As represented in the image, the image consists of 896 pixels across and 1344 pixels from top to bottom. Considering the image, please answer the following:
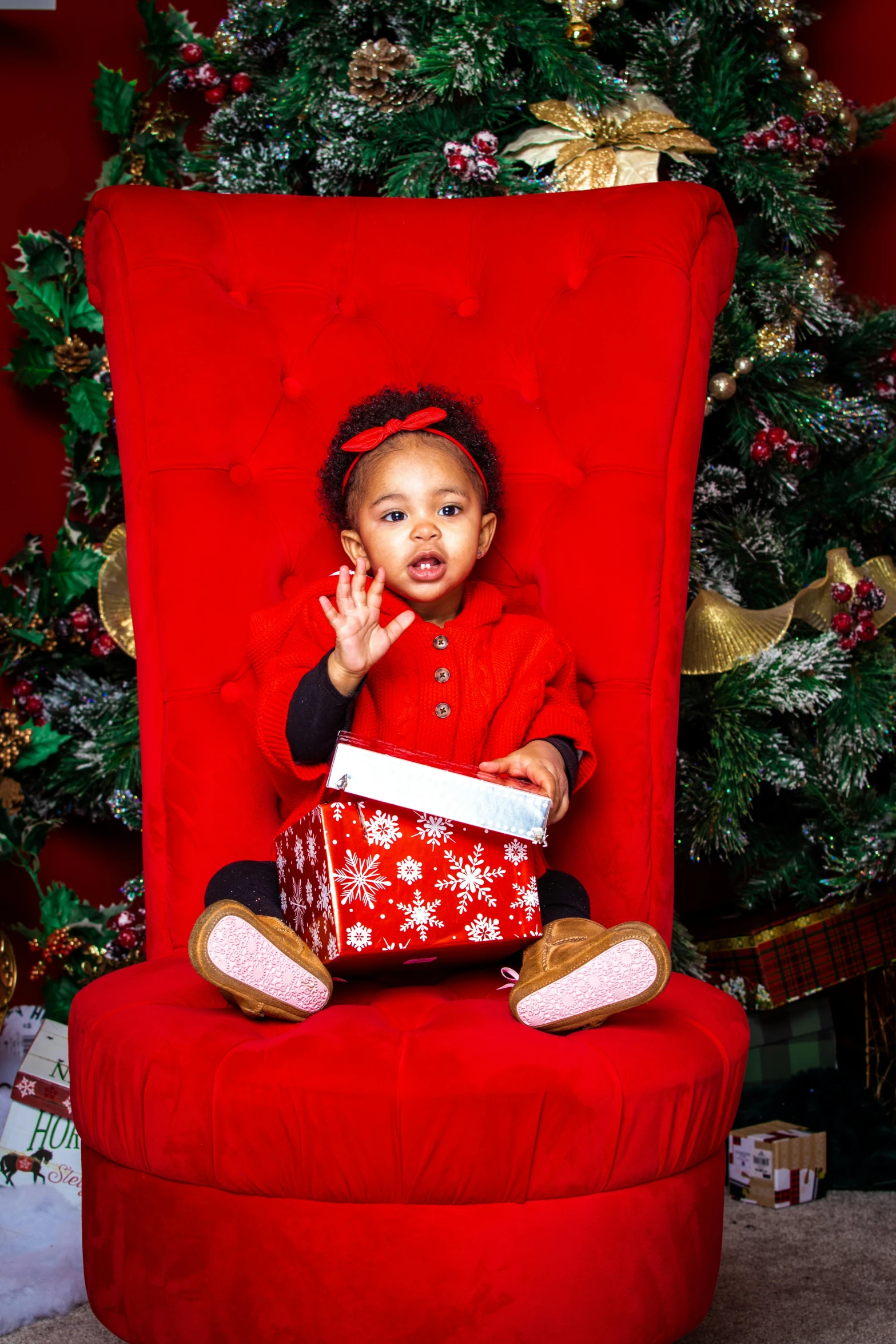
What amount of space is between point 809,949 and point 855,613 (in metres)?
0.54

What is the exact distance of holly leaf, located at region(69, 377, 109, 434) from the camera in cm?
196

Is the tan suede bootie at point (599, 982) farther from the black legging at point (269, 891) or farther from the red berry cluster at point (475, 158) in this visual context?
the red berry cluster at point (475, 158)

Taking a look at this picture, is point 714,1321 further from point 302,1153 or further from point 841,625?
point 841,625

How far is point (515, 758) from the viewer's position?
119 centimetres

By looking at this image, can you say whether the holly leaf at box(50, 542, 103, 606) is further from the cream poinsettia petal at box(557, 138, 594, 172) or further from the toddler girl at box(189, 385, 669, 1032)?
the cream poinsettia petal at box(557, 138, 594, 172)

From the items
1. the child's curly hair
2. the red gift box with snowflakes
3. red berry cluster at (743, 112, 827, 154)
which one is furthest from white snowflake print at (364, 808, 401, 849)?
red berry cluster at (743, 112, 827, 154)

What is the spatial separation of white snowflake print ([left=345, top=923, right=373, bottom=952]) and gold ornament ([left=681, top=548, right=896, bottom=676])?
818 millimetres

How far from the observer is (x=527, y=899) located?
3.57ft

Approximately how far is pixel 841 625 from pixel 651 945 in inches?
36.6

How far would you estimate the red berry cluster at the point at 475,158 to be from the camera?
68.8 inches

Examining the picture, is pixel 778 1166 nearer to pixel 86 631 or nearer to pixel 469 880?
pixel 469 880

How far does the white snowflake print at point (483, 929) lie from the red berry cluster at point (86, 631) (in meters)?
1.00

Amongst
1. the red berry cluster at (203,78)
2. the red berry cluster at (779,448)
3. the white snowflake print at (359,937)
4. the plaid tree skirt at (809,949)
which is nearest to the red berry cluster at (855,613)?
the red berry cluster at (779,448)

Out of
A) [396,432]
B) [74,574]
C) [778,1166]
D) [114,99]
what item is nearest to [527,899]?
[396,432]
